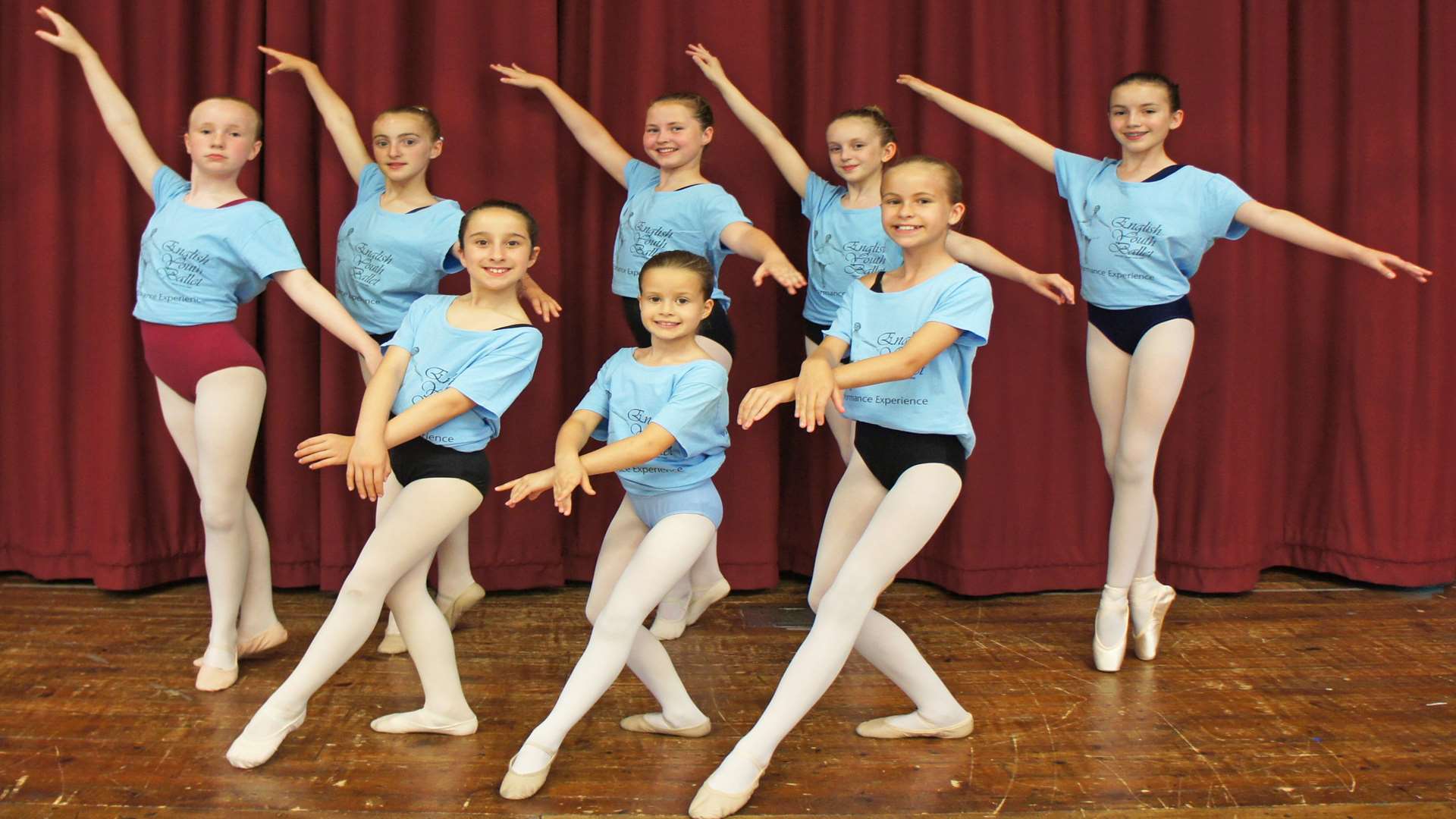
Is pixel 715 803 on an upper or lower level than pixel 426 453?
lower

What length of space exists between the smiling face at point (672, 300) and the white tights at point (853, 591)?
20.0 inches

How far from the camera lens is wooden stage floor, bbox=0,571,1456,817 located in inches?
89.4

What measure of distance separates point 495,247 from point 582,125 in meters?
1.05

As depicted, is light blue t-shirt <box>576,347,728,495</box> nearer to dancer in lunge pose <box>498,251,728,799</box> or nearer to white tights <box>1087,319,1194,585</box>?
dancer in lunge pose <box>498,251,728,799</box>

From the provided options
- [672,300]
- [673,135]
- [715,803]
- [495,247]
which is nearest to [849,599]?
[715,803]

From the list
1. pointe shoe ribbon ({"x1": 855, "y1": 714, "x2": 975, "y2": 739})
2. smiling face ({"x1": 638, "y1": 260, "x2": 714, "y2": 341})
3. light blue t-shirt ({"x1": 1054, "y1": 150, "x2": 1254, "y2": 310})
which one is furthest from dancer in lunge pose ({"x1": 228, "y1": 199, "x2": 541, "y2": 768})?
light blue t-shirt ({"x1": 1054, "y1": 150, "x2": 1254, "y2": 310})

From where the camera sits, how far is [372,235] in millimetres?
3057

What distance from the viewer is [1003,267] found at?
2.91m

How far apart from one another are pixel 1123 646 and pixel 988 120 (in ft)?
4.64

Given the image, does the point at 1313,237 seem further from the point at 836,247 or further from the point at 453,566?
the point at 453,566

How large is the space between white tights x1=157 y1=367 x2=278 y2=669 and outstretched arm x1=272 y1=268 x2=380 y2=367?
0.24 metres

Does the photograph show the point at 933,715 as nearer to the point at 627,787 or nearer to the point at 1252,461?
the point at 627,787

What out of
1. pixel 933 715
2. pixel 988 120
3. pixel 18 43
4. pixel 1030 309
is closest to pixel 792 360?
pixel 1030 309

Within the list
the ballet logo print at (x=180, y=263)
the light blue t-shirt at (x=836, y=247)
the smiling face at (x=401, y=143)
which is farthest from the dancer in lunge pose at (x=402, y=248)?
the light blue t-shirt at (x=836, y=247)
